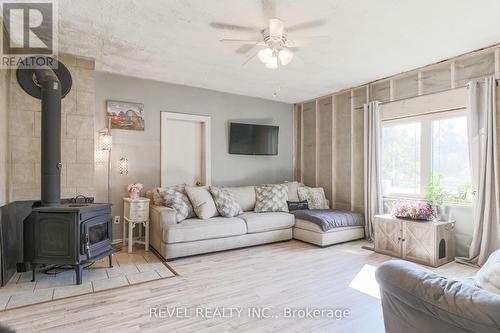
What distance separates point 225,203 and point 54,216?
7.08ft

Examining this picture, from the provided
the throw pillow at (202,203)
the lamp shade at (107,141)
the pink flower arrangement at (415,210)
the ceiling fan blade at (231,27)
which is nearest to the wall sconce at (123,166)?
the lamp shade at (107,141)

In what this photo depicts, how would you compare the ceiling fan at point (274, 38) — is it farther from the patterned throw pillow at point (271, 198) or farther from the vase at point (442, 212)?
the vase at point (442, 212)

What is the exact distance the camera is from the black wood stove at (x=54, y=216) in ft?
9.33

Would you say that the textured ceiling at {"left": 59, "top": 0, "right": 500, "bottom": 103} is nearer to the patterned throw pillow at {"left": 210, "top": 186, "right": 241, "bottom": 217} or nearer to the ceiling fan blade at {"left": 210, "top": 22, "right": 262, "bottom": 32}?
the ceiling fan blade at {"left": 210, "top": 22, "right": 262, "bottom": 32}

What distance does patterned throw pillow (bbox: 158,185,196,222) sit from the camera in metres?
3.90

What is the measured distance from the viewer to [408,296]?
127cm

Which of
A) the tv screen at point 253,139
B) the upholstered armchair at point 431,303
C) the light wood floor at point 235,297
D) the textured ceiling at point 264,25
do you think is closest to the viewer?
the upholstered armchair at point 431,303

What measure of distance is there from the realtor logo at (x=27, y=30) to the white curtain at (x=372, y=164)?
4283 millimetres

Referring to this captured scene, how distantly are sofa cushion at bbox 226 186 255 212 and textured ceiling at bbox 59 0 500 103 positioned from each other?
1856 mm

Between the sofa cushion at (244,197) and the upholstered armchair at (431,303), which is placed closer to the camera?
the upholstered armchair at (431,303)

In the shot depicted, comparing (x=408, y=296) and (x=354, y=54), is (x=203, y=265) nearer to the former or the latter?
(x=408, y=296)

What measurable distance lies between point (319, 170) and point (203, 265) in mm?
3161

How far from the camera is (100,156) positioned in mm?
4176

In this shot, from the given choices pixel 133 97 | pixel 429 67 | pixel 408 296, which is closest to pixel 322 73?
pixel 429 67
